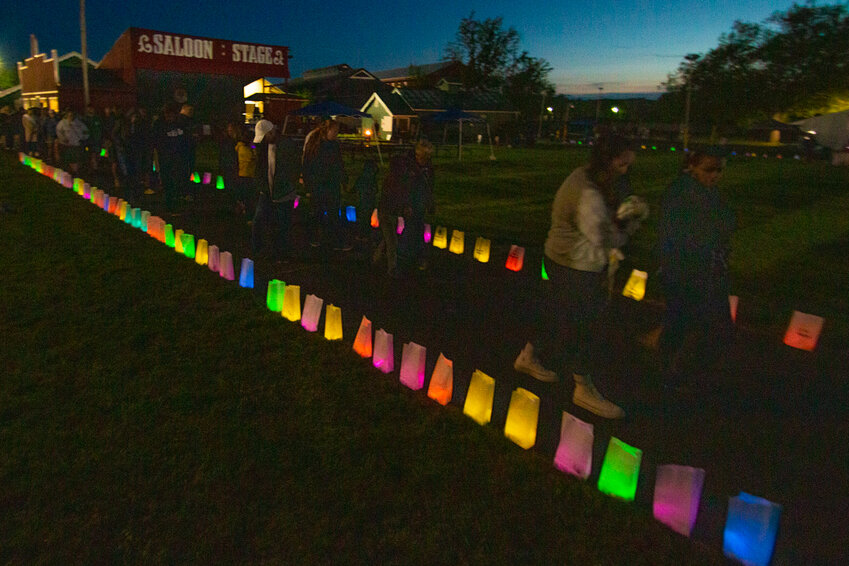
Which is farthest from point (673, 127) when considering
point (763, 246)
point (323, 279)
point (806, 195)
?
point (323, 279)

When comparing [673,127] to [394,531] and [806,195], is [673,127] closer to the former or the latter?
[806,195]

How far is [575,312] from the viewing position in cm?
423

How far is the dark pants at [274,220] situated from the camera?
8.27 metres

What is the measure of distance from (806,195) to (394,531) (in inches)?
774

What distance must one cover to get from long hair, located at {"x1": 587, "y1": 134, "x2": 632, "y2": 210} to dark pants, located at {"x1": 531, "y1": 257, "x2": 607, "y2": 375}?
0.53 metres

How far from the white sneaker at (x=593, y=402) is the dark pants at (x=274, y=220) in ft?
16.7

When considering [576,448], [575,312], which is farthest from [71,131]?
[576,448]

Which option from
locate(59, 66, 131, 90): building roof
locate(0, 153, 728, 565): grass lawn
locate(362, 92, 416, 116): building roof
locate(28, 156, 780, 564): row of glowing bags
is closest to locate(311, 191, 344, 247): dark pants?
locate(28, 156, 780, 564): row of glowing bags

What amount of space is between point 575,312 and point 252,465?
2271 millimetres

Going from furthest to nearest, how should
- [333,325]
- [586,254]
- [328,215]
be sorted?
[328,215]
[333,325]
[586,254]

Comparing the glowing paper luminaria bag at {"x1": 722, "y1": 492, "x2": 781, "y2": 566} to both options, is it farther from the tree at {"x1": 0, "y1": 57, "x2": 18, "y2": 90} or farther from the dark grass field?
the tree at {"x1": 0, "y1": 57, "x2": 18, "y2": 90}

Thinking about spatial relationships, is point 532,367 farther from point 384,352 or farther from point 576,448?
point 576,448

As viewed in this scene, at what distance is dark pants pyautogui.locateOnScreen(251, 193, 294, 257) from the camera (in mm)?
8273

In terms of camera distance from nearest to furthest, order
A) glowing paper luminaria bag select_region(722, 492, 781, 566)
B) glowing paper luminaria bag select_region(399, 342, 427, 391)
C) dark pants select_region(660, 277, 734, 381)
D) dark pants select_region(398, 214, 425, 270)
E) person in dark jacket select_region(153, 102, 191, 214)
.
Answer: glowing paper luminaria bag select_region(722, 492, 781, 566) → dark pants select_region(660, 277, 734, 381) → glowing paper luminaria bag select_region(399, 342, 427, 391) → dark pants select_region(398, 214, 425, 270) → person in dark jacket select_region(153, 102, 191, 214)
